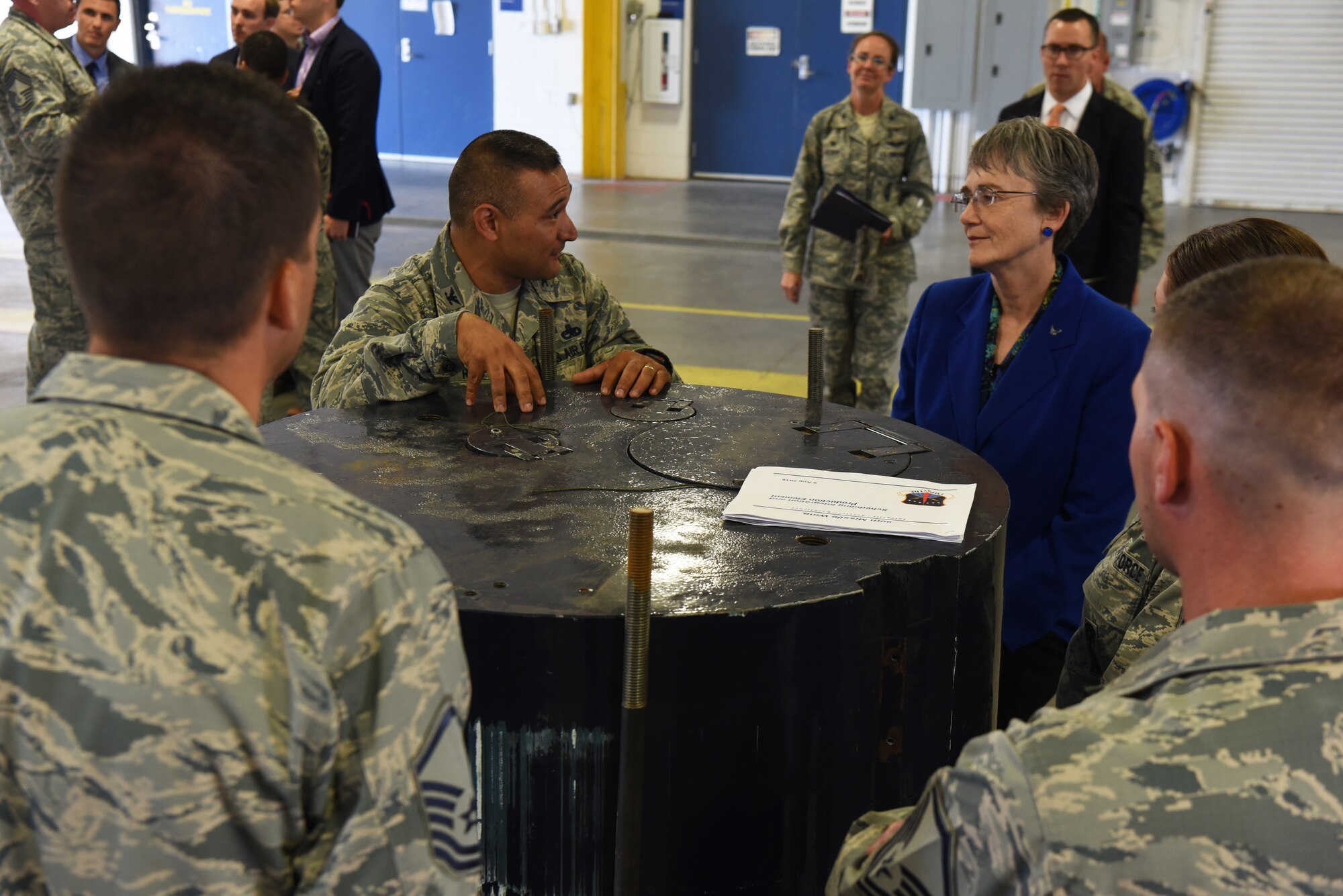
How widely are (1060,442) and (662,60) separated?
36.3ft

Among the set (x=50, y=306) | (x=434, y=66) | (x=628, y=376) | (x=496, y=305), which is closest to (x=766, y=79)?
(x=434, y=66)

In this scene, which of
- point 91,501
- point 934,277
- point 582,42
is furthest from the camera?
point 582,42

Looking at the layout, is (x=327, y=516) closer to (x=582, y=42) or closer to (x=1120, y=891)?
(x=1120, y=891)

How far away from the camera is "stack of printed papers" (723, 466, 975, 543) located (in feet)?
6.77

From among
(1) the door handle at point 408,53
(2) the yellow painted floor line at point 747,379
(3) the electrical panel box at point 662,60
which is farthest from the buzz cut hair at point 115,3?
(1) the door handle at point 408,53

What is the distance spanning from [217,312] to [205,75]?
208 millimetres

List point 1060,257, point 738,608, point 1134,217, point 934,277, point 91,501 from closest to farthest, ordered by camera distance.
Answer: point 91,501 → point 738,608 → point 1060,257 → point 1134,217 → point 934,277

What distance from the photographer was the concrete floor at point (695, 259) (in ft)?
22.5

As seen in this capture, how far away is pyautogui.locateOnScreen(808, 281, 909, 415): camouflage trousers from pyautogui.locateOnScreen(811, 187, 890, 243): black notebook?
311mm

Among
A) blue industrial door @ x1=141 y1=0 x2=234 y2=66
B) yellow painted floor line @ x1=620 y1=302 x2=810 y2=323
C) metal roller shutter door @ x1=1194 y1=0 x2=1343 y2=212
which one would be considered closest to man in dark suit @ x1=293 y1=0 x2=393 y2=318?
yellow painted floor line @ x1=620 y1=302 x2=810 y2=323

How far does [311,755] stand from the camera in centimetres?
106

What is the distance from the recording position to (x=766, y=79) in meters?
12.9

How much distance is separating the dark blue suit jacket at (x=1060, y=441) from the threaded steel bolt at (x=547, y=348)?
94cm

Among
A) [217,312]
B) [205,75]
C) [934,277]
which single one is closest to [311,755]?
[217,312]
